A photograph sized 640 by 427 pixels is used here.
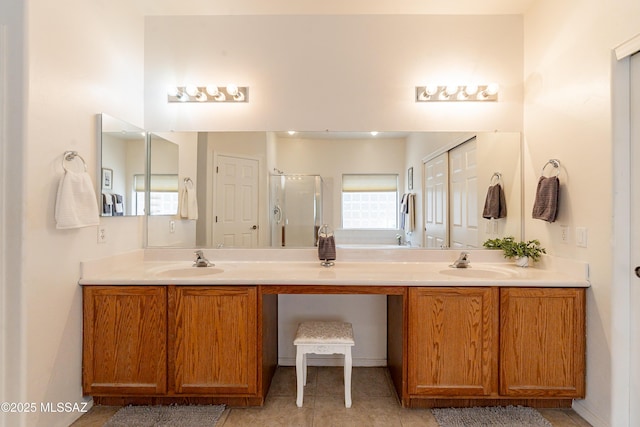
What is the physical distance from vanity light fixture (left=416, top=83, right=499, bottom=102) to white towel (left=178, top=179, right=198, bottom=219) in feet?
6.06

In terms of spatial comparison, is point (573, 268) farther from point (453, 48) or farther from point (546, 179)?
point (453, 48)

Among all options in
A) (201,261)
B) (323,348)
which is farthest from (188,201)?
(323,348)

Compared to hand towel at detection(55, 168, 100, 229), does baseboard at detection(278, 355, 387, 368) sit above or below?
below

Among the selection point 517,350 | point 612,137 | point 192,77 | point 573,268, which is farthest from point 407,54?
point 517,350

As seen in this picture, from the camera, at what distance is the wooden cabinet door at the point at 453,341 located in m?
1.84

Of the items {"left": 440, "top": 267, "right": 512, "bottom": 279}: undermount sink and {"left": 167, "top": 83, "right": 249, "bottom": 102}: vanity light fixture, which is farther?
{"left": 167, "top": 83, "right": 249, "bottom": 102}: vanity light fixture

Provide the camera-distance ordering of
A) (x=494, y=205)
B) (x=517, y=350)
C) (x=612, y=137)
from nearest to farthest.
A: (x=612, y=137) → (x=517, y=350) → (x=494, y=205)

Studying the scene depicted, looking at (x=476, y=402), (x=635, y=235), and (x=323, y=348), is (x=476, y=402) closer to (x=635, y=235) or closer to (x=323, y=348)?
(x=323, y=348)

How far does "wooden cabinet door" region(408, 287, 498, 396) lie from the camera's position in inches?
72.5

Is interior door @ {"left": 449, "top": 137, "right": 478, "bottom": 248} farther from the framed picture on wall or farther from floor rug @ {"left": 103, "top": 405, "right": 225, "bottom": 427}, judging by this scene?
the framed picture on wall

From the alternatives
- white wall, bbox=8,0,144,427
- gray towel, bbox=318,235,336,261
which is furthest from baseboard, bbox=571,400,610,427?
white wall, bbox=8,0,144,427

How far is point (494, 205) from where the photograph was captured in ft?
7.93

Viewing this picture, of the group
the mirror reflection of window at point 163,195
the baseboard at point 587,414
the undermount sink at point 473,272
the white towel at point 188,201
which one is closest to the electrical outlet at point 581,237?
the undermount sink at point 473,272

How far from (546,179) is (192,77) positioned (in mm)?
2578
